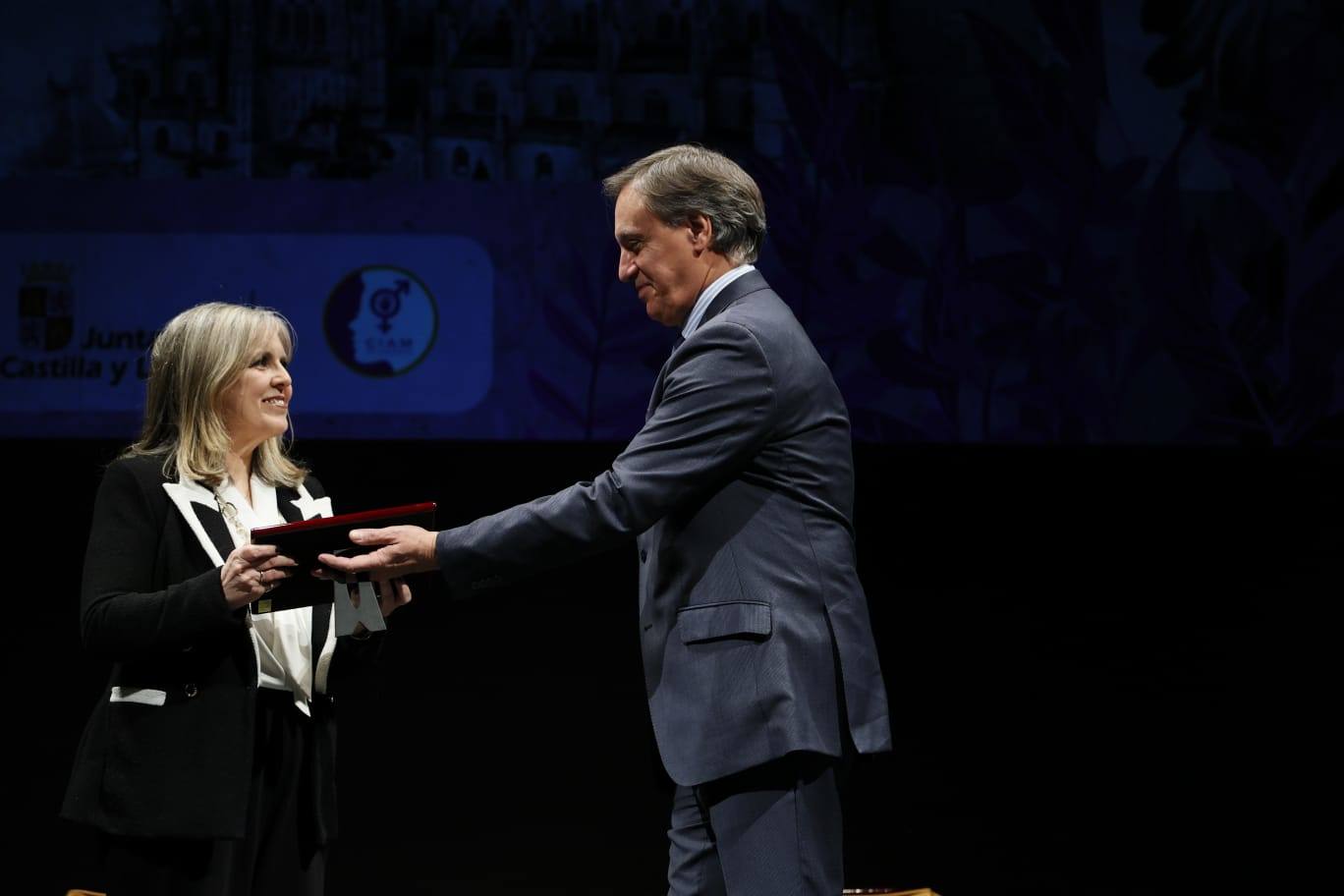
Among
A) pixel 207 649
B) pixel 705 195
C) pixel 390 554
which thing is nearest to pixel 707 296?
pixel 705 195

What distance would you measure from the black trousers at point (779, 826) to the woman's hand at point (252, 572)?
2.22 ft

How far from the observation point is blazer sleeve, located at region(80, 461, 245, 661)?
197 centimetres

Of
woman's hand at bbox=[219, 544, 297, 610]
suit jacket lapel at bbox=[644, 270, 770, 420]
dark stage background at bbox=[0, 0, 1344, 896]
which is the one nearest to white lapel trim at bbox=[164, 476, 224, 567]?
woman's hand at bbox=[219, 544, 297, 610]

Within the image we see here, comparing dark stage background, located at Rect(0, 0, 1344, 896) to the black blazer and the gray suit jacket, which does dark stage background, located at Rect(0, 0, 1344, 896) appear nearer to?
the black blazer

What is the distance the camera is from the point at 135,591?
205cm

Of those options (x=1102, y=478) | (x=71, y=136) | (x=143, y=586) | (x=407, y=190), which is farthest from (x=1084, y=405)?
(x=71, y=136)

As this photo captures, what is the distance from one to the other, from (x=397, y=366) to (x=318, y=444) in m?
0.29

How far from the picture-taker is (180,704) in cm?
202

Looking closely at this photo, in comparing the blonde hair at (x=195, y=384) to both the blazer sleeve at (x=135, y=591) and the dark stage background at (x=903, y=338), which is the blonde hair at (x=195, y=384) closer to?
the blazer sleeve at (x=135, y=591)

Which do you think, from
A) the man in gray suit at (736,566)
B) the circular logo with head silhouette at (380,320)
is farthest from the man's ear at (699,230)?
the circular logo with head silhouette at (380,320)

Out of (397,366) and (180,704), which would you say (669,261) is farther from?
(397,366)

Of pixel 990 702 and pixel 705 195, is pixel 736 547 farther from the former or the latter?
pixel 990 702

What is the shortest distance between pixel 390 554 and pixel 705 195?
2.31ft

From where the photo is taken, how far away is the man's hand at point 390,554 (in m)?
1.96
